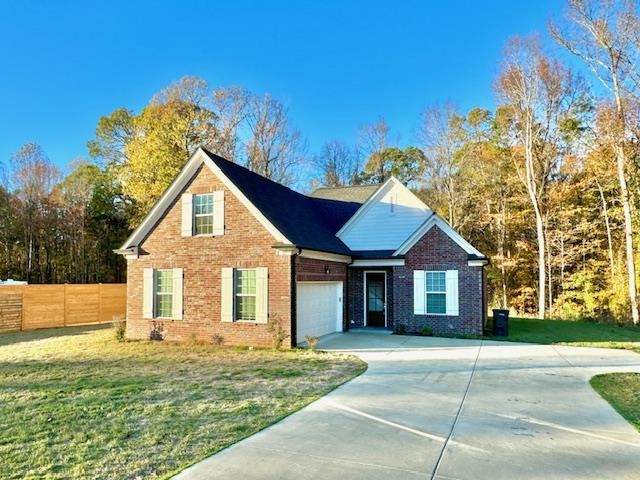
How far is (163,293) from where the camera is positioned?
14359 mm

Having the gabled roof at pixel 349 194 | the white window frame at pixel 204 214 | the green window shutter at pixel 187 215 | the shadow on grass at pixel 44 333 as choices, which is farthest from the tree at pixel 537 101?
the shadow on grass at pixel 44 333

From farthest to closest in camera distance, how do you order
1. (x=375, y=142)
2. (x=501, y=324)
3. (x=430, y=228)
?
(x=375, y=142) < (x=430, y=228) < (x=501, y=324)

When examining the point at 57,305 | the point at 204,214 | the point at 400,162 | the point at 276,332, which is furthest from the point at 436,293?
the point at 400,162

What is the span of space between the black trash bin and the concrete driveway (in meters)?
5.38

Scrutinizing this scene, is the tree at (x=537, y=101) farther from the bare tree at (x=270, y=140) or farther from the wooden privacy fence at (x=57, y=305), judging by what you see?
the wooden privacy fence at (x=57, y=305)

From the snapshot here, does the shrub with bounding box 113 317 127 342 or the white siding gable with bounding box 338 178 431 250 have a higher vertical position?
the white siding gable with bounding box 338 178 431 250

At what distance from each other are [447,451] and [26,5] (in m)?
17.7

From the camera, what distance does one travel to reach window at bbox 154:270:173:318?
46.8ft

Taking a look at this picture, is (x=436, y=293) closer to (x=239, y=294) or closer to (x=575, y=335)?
(x=575, y=335)

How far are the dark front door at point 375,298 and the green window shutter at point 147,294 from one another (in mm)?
7855

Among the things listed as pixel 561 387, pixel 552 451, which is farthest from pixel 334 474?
pixel 561 387

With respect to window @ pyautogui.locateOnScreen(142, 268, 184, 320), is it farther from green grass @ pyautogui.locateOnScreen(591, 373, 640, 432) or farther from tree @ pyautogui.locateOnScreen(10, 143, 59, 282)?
tree @ pyautogui.locateOnScreen(10, 143, 59, 282)

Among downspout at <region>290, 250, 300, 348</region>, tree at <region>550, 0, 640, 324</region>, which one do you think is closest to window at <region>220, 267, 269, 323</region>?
downspout at <region>290, 250, 300, 348</region>

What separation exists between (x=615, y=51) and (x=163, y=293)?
2082 centimetres
